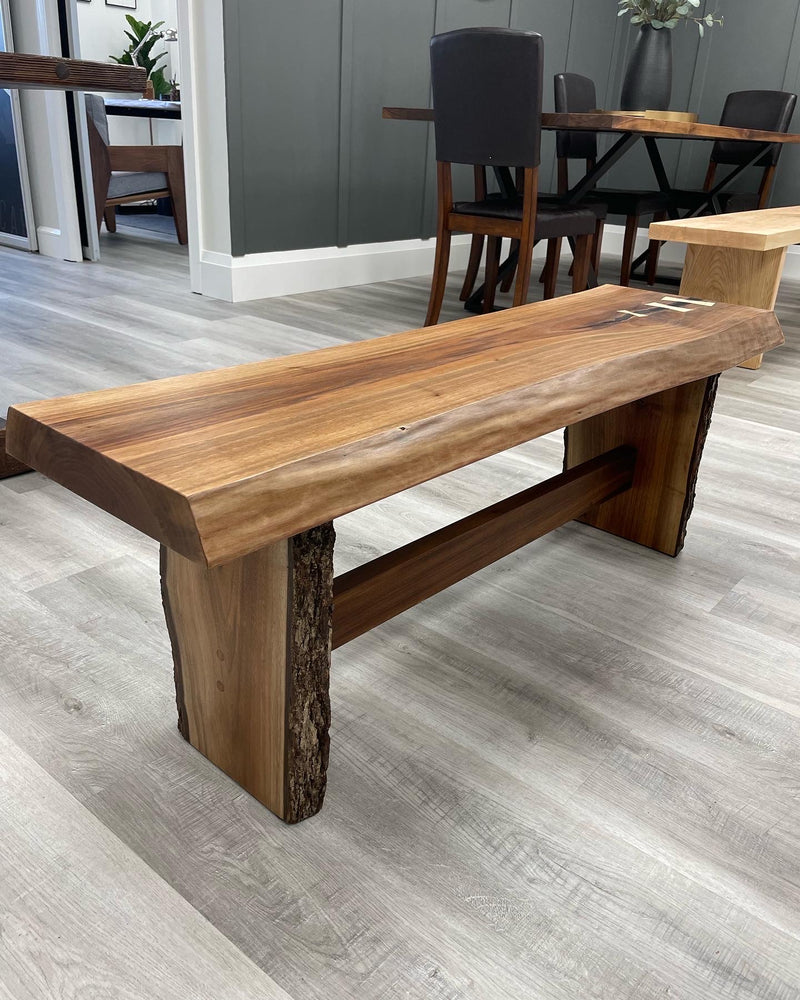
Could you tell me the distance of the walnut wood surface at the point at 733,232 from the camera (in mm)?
2404

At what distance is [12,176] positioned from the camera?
439cm

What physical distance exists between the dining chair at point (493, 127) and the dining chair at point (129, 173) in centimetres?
222

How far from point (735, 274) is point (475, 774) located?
2.27 m

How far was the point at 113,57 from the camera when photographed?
6883 millimetres

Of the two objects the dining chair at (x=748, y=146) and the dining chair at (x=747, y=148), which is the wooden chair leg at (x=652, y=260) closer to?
the dining chair at (x=747, y=148)

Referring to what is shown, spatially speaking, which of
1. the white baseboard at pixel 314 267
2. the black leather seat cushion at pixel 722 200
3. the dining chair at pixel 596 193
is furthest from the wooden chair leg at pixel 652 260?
the white baseboard at pixel 314 267

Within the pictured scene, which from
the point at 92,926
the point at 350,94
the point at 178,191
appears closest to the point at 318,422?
the point at 92,926

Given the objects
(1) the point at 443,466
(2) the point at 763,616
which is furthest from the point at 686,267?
(1) the point at 443,466

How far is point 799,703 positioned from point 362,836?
0.65 metres

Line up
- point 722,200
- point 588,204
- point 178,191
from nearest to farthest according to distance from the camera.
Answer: point 588,204, point 722,200, point 178,191

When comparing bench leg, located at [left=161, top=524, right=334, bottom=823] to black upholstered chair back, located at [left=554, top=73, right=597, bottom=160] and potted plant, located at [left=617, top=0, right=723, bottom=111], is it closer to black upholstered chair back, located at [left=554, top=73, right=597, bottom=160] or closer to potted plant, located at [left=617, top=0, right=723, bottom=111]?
potted plant, located at [left=617, top=0, right=723, bottom=111]

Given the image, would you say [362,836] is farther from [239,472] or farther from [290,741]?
[239,472]

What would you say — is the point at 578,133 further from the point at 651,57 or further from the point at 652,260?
the point at 652,260

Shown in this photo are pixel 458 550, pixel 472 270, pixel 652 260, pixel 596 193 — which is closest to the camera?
pixel 458 550
